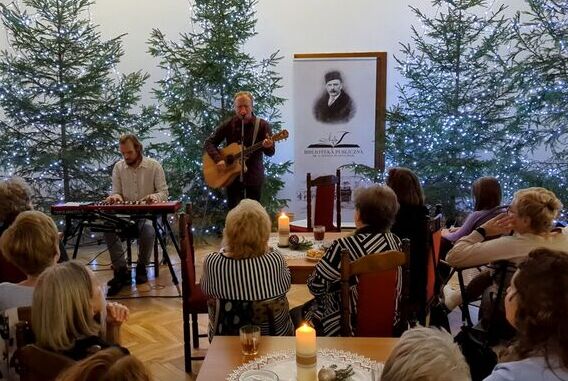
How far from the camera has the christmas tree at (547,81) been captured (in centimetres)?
530

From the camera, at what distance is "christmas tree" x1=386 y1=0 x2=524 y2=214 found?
219 inches

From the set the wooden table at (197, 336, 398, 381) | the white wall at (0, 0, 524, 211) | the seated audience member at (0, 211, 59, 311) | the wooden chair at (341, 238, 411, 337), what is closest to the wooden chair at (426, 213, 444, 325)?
the wooden chair at (341, 238, 411, 337)

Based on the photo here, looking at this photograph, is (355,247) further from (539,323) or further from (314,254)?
(539,323)

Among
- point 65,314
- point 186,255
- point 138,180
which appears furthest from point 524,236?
point 138,180

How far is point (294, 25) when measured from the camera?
671 cm

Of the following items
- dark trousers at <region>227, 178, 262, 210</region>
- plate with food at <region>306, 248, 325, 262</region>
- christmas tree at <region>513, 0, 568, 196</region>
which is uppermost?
christmas tree at <region>513, 0, 568, 196</region>

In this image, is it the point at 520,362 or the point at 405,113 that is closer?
the point at 520,362

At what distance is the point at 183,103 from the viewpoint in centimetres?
591

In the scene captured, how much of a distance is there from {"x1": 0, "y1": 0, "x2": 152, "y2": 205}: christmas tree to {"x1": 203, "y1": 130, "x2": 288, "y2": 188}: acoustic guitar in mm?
1253

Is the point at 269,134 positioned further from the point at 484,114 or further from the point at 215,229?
the point at 484,114

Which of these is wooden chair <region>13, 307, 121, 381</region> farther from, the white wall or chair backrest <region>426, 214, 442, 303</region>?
the white wall

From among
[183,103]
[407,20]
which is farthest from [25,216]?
[407,20]

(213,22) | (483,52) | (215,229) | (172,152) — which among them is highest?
(213,22)

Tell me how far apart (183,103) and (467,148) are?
118 inches
